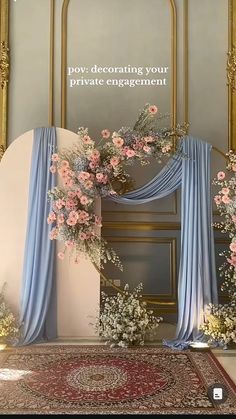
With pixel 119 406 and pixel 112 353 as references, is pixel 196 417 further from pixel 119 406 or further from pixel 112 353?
pixel 112 353

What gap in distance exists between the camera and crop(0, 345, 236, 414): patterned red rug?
291 cm

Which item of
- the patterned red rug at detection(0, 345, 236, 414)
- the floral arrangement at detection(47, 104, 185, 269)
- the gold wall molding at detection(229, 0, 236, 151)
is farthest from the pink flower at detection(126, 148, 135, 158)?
the patterned red rug at detection(0, 345, 236, 414)

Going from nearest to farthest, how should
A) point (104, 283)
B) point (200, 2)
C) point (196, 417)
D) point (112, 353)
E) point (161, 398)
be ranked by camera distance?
1. point (196, 417)
2. point (161, 398)
3. point (112, 353)
4. point (104, 283)
5. point (200, 2)

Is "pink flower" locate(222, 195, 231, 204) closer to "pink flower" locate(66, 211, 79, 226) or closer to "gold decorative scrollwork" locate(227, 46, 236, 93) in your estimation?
"pink flower" locate(66, 211, 79, 226)

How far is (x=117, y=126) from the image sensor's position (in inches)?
208

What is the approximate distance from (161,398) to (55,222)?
6.42 ft

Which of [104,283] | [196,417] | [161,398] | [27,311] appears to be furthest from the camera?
[104,283]

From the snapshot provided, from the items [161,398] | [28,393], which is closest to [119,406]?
[161,398]

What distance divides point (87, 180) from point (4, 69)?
1.83 m

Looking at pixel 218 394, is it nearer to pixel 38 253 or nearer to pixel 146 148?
pixel 38 253

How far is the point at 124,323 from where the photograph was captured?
430cm

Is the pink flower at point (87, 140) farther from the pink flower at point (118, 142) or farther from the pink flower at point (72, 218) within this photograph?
the pink flower at point (72, 218)

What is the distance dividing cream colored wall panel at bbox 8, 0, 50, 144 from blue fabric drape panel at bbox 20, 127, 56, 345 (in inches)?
33.1

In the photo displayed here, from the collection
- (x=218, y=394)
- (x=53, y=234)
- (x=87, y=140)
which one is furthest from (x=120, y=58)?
(x=218, y=394)
